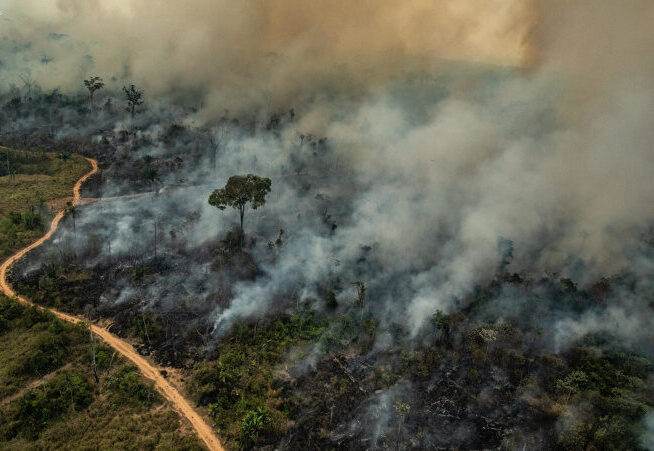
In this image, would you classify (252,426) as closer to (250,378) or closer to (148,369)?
(250,378)

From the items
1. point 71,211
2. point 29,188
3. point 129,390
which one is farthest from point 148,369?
point 29,188

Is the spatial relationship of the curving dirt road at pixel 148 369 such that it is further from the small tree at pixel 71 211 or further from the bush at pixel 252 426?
the small tree at pixel 71 211

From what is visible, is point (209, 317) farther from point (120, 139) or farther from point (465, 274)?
point (120, 139)

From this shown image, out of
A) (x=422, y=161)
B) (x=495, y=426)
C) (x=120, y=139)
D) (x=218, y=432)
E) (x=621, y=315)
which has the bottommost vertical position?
Result: (x=495, y=426)

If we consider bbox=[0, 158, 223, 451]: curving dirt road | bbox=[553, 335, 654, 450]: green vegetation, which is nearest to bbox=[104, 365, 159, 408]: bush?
bbox=[0, 158, 223, 451]: curving dirt road

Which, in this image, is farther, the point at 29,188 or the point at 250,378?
the point at 29,188

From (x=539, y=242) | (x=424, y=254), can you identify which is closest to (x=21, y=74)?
(x=424, y=254)

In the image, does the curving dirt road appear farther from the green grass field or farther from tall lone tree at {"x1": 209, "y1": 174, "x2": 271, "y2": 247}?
tall lone tree at {"x1": 209, "y1": 174, "x2": 271, "y2": 247}
